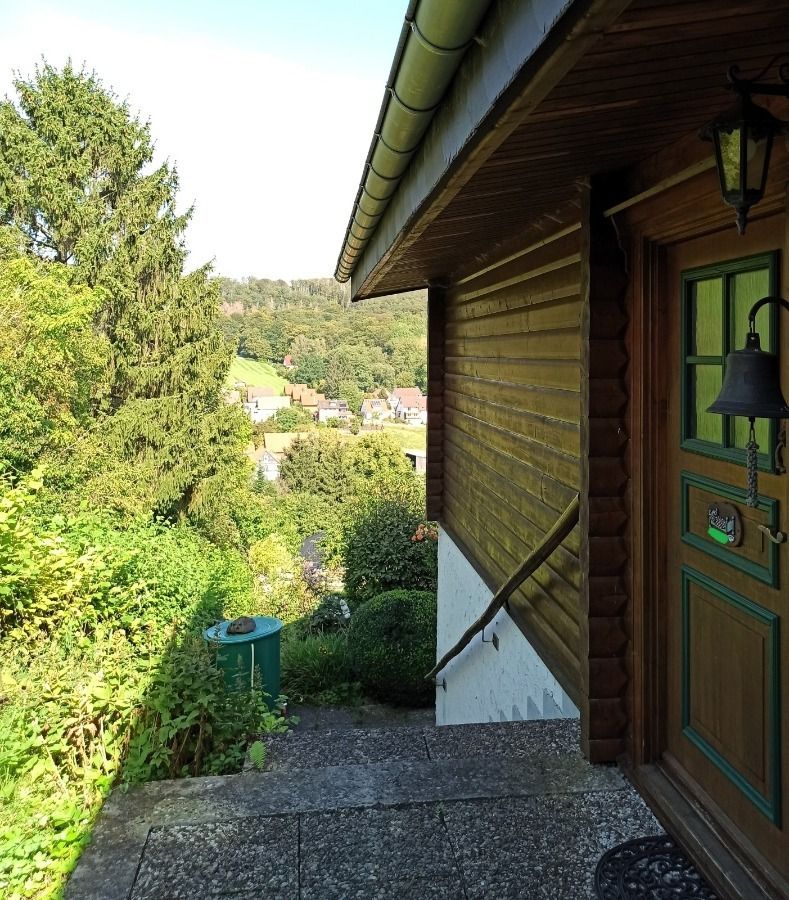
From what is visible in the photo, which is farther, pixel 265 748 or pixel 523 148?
pixel 265 748

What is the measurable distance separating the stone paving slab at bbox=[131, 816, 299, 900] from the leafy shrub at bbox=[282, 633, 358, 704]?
7.52 metres

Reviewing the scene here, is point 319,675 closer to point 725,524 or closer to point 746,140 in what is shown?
point 725,524

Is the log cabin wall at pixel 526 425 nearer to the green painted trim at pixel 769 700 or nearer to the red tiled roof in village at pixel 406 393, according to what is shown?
the green painted trim at pixel 769 700

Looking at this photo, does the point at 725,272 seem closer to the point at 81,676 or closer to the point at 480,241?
the point at 480,241

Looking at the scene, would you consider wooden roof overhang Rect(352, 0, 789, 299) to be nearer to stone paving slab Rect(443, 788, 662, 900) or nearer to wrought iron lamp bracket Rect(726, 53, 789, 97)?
wrought iron lamp bracket Rect(726, 53, 789, 97)

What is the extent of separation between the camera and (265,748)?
3.28m

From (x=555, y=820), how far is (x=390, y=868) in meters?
0.61

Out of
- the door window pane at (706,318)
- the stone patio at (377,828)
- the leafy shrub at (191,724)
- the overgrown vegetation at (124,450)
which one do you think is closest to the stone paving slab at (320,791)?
the stone patio at (377,828)

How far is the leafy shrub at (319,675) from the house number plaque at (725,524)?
825 centimetres

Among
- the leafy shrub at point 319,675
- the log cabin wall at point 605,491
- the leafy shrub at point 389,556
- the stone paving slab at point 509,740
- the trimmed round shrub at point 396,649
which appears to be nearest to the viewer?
the log cabin wall at point 605,491

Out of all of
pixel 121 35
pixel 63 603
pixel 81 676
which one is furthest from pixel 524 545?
pixel 121 35

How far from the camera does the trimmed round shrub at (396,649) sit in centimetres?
965

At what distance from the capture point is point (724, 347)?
2.35m

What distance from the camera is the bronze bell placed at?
176 cm
